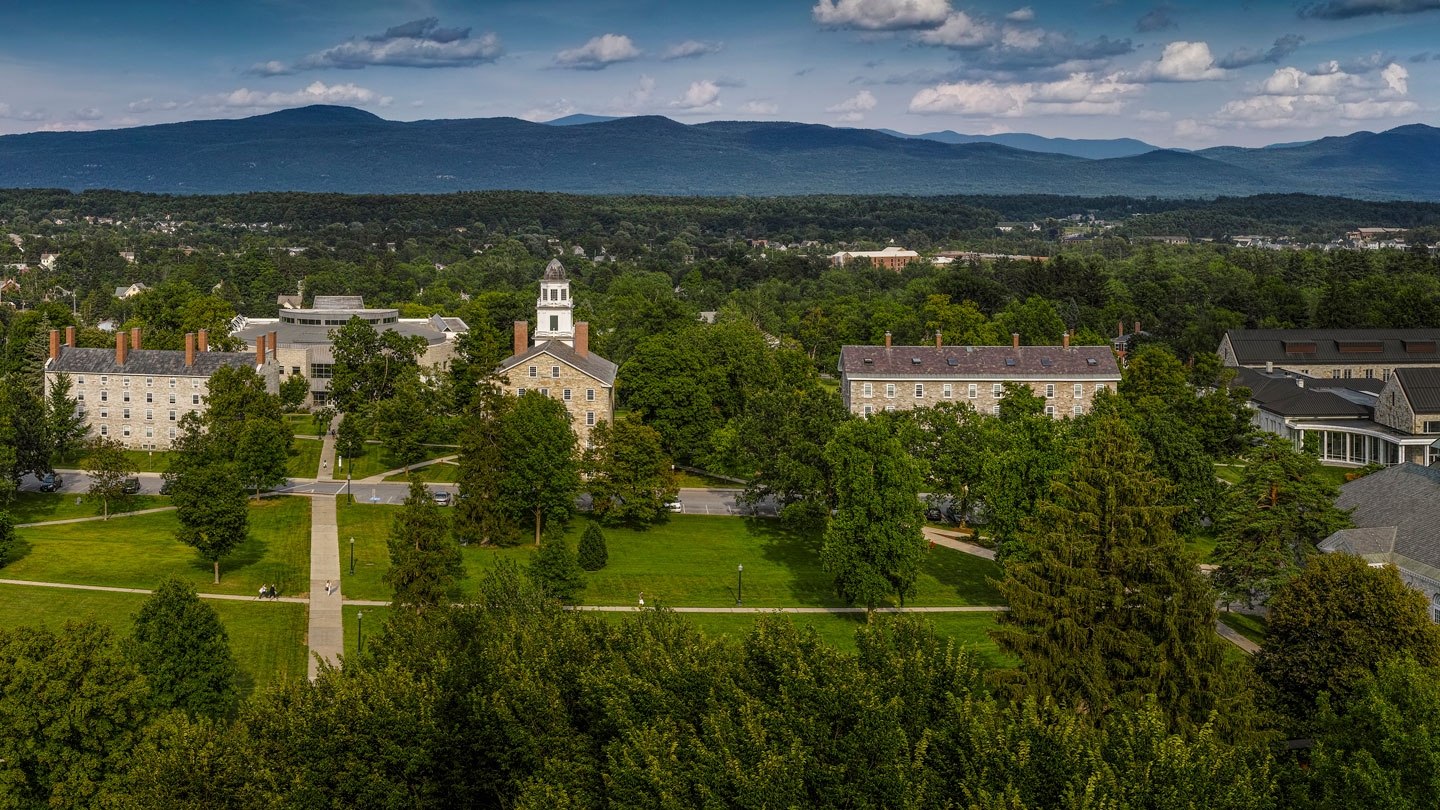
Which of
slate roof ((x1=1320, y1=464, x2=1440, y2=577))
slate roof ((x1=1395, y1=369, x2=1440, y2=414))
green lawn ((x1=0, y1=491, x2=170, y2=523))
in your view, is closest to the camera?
slate roof ((x1=1320, y1=464, x2=1440, y2=577))

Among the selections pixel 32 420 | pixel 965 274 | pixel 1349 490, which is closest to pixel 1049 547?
pixel 1349 490

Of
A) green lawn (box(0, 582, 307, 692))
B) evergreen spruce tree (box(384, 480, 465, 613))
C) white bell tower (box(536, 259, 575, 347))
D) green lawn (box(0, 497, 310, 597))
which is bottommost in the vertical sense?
green lawn (box(0, 582, 307, 692))

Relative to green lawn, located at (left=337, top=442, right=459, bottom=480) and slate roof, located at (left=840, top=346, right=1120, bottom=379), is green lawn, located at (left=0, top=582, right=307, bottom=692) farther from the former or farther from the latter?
slate roof, located at (left=840, top=346, right=1120, bottom=379)

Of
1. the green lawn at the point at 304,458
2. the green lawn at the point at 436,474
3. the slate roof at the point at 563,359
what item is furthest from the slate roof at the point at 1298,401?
the green lawn at the point at 304,458

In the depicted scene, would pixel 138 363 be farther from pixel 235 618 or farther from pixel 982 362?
pixel 982 362

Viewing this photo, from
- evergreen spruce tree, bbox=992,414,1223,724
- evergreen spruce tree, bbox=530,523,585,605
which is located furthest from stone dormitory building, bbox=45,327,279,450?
evergreen spruce tree, bbox=992,414,1223,724

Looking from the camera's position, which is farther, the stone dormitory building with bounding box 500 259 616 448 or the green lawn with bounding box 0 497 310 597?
the stone dormitory building with bounding box 500 259 616 448

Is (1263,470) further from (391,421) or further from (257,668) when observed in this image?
(391,421)

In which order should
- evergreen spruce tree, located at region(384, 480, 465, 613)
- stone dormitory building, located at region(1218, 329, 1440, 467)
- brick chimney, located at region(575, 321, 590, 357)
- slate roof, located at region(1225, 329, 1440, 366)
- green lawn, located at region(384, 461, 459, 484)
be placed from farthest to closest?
slate roof, located at region(1225, 329, 1440, 366), brick chimney, located at region(575, 321, 590, 357), stone dormitory building, located at region(1218, 329, 1440, 467), green lawn, located at region(384, 461, 459, 484), evergreen spruce tree, located at region(384, 480, 465, 613)
